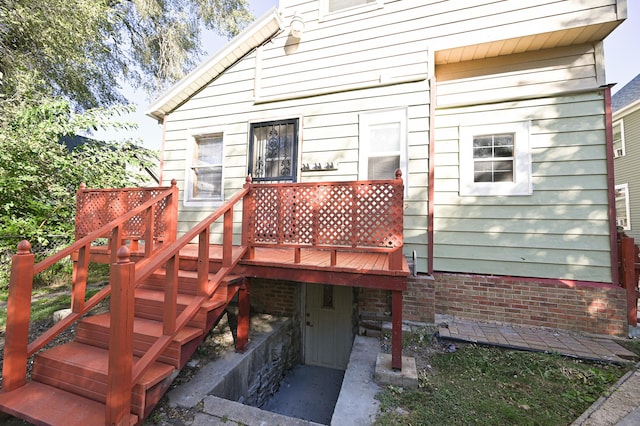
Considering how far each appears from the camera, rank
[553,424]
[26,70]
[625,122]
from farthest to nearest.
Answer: [625,122] < [26,70] < [553,424]

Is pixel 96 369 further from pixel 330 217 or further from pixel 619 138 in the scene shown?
pixel 619 138

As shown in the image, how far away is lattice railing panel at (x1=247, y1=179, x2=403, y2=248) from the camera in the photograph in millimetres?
2885

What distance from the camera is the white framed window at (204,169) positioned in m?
5.34

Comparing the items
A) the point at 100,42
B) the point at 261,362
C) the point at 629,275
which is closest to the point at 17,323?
the point at 261,362

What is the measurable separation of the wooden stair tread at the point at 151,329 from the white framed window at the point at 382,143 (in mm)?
3196

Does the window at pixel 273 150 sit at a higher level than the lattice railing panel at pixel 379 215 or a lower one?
higher

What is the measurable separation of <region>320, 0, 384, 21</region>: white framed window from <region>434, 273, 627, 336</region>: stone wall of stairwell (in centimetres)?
465

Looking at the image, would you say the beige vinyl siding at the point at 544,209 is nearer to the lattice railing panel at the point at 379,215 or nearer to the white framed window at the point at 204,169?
the lattice railing panel at the point at 379,215

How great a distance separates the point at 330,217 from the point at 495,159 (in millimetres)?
3005

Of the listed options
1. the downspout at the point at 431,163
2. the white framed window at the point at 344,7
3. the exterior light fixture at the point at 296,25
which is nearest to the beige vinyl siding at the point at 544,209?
the downspout at the point at 431,163

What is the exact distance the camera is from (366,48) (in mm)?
4480

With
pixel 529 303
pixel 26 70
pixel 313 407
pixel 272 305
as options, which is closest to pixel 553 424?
pixel 529 303

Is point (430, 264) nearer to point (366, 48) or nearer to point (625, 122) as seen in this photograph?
point (366, 48)

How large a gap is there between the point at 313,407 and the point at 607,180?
536 cm
